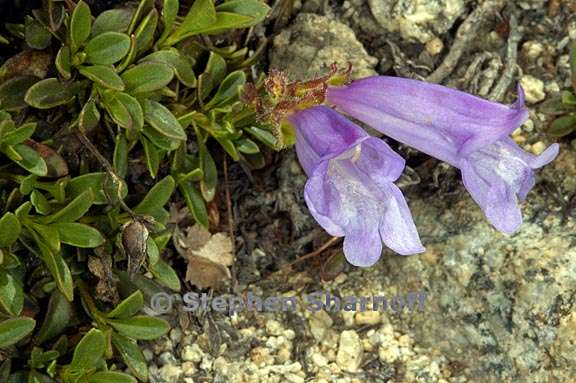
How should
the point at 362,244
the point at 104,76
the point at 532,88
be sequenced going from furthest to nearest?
the point at 532,88
the point at 104,76
the point at 362,244

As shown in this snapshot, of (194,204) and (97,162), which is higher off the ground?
(97,162)

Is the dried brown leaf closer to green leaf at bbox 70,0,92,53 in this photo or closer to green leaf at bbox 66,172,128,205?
green leaf at bbox 66,172,128,205

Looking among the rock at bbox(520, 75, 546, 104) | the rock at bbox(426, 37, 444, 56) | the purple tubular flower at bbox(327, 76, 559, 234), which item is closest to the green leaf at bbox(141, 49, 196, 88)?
the purple tubular flower at bbox(327, 76, 559, 234)

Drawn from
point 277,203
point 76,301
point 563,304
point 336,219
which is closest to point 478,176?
Answer: point 336,219

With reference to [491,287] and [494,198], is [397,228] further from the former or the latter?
[491,287]

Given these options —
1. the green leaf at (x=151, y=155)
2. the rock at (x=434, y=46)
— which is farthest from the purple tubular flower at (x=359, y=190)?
the rock at (x=434, y=46)

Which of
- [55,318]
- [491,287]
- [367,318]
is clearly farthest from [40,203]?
[491,287]

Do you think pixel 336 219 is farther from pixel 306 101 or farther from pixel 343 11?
pixel 343 11
